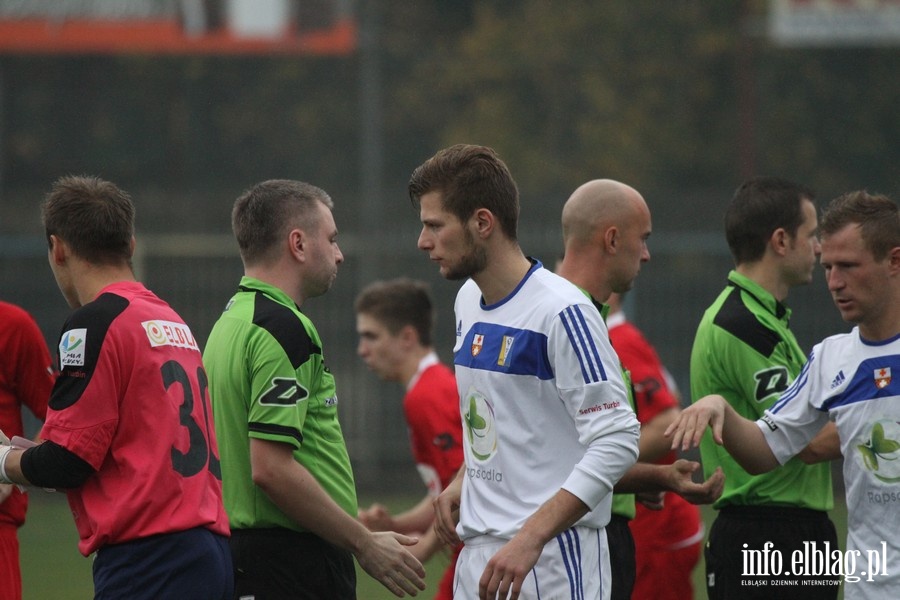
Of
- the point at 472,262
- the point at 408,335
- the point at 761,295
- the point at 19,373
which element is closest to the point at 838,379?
the point at 761,295

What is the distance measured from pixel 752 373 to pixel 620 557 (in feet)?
3.21

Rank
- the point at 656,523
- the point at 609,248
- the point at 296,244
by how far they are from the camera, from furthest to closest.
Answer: the point at 656,523
the point at 609,248
the point at 296,244

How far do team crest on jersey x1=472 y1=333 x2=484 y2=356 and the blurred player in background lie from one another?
A: 70cm

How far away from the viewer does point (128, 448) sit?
432 cm

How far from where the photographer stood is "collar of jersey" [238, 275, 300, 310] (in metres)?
4.88

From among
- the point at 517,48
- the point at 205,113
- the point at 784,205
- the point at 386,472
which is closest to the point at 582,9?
the point at 517,48

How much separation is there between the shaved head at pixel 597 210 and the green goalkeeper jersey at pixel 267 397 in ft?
4.07

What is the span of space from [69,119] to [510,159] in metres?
8.48

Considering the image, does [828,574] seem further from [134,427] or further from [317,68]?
[317,68]

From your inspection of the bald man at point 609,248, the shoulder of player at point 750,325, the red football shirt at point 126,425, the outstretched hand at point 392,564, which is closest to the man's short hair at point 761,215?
the shoulder of player at point 750,325

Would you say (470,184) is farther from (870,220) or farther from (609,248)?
(870,220)

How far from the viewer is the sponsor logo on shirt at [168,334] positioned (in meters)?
4.41

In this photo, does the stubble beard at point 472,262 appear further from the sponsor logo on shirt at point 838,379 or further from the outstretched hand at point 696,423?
the sponsor logo on shirt at point 838,379

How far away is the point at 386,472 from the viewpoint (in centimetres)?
1706
